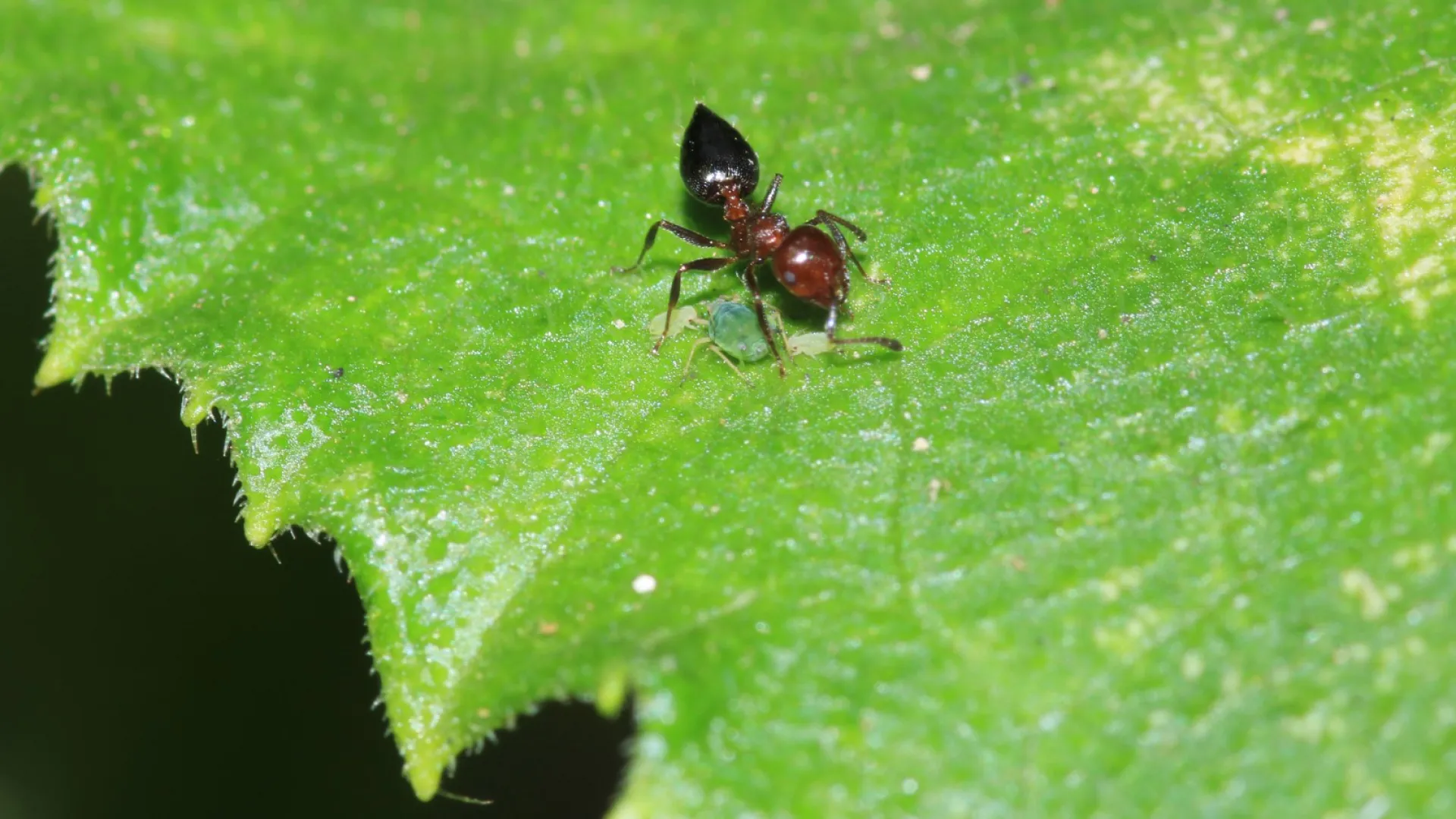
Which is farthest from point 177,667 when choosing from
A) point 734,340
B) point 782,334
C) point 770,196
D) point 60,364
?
point 770,196

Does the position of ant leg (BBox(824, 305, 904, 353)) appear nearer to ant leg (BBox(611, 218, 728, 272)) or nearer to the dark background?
ant leg (BBox(611, 218, 728, 272))

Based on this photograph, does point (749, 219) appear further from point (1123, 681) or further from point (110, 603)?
point (110, 603)

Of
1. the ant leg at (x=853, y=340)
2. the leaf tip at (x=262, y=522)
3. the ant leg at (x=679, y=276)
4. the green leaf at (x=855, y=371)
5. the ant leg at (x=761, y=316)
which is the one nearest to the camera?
the green leaf at (x=855, y=371)

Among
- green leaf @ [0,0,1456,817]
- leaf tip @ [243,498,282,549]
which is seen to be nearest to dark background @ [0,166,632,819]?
green leaf @ [0,0,1456,817]

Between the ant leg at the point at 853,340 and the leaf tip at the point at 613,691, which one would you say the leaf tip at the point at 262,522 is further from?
the ant leg at the point at 853,340

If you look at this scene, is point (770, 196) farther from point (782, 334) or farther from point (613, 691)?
point (613, 691)

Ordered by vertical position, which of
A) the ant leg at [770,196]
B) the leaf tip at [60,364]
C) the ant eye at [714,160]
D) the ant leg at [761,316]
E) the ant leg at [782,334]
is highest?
the ant eye at [714,160]

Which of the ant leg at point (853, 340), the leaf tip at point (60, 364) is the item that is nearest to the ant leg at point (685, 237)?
the ant leg at point (853, 340)
